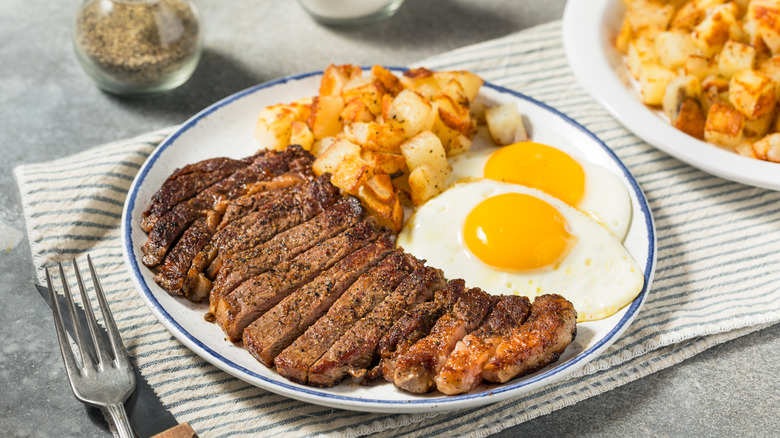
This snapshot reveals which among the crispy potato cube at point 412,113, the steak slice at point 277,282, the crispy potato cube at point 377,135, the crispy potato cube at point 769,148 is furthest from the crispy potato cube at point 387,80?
the crispy potato cube at point 769,148

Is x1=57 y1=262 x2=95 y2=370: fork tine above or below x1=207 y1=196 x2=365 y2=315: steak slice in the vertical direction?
below

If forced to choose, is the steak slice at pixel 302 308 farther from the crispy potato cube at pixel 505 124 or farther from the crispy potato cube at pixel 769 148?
the crispy potato cube at pixel 769 148

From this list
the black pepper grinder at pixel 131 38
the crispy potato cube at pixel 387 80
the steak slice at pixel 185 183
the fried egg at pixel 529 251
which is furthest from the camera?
the black pepper grinder at pixel 131 38

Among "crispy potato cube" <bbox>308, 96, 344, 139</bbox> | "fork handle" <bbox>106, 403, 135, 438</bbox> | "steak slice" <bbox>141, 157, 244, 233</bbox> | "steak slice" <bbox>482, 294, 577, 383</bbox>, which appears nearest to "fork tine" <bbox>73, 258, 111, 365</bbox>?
"fork handle" <bbox>106, 403, 135, 438</bbox>

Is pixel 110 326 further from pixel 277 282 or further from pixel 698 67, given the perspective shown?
pixel 698 67

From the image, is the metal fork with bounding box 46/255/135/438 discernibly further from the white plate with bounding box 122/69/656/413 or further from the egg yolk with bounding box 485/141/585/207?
the egg yolk with bounding box 485/141/585/207

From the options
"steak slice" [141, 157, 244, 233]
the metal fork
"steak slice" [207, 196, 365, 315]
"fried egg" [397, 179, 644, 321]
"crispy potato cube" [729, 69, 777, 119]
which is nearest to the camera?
the metal fork

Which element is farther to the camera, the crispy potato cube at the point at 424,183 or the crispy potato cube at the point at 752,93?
the crispy potato cube at the point at 752,93
